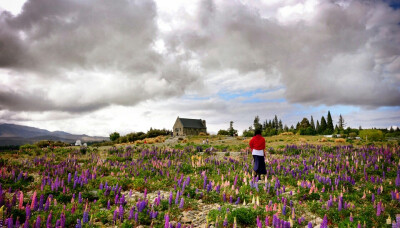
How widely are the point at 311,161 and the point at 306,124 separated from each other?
101366 mm

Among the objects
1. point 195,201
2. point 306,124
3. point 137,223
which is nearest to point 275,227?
point 195,201

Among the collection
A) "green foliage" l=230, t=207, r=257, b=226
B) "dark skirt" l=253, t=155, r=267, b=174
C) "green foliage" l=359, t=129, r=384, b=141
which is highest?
"green foliage" l=359, t=129, r=384, b=141

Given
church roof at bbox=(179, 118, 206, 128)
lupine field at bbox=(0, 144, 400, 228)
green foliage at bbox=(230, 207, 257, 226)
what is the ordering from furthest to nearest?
church roof at bbox=(179, 118, 206, 128) < green foliage at bbox=(230, 207, 257, 226) < lupine field at bbox=(0, 144, 400, 228)

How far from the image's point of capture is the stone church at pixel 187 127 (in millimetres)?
100800

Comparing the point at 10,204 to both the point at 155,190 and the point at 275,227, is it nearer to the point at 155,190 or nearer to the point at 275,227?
the point at 155,190

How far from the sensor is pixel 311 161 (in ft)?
47.8

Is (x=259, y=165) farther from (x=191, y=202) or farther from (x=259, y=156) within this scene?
(x=191, y=202)

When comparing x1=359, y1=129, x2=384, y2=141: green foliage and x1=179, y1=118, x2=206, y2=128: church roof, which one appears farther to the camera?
x1=179, y1=118, x2=206, y2=128: church roof

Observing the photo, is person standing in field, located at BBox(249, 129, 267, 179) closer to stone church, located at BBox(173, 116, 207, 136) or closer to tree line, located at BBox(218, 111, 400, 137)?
tree line, located at BBox(218, 111, 400, 137)

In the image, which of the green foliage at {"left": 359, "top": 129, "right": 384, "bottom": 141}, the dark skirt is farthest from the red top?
the green foliage at {"left": 359, "top": 129, "right": 384, "bottom": 141}

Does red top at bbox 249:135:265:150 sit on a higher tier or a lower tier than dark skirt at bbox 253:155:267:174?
higher

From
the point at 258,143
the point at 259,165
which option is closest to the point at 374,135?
the point at 258,143

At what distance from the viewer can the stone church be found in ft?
331

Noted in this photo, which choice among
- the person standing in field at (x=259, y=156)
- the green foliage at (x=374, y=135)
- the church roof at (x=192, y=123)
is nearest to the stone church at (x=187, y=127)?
the church roof at (x=192, y=123)
